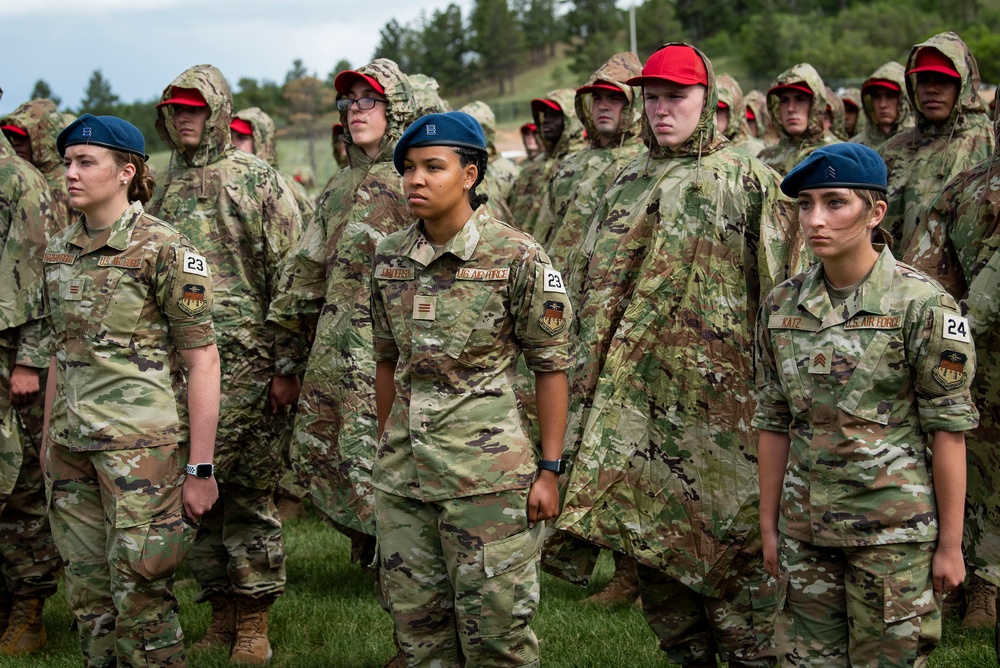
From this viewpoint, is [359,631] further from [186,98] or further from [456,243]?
[186,98]

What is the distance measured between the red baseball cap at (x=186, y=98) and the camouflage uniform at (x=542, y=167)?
4454mm

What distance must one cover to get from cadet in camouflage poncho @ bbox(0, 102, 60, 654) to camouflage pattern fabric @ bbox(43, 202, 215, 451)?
5.09 ft

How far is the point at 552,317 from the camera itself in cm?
400

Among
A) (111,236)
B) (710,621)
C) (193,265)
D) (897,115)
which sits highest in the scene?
(897,115)

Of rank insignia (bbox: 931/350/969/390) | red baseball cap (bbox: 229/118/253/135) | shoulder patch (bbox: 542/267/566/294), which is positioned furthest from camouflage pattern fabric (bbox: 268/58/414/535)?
red baseball cap (bbox: 229/118/253/135)

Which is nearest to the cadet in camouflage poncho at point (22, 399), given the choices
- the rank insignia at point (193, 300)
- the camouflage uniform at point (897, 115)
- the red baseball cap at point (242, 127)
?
the rank insignia at point (193, 300)

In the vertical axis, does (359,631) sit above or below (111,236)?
below

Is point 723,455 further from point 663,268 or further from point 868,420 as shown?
point 868,420

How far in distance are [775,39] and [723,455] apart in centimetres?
7828

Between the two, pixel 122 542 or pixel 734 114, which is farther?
pixel 734 114

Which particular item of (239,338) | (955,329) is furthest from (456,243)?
(239,338)

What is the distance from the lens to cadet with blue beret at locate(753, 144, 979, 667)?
3527 millimetres

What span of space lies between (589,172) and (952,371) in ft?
15.2

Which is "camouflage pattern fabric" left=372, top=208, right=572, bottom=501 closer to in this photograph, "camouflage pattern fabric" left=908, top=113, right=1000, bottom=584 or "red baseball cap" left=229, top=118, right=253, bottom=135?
"camouflage pattern fabric" left=908, top=113, right=1000, bottom=584
